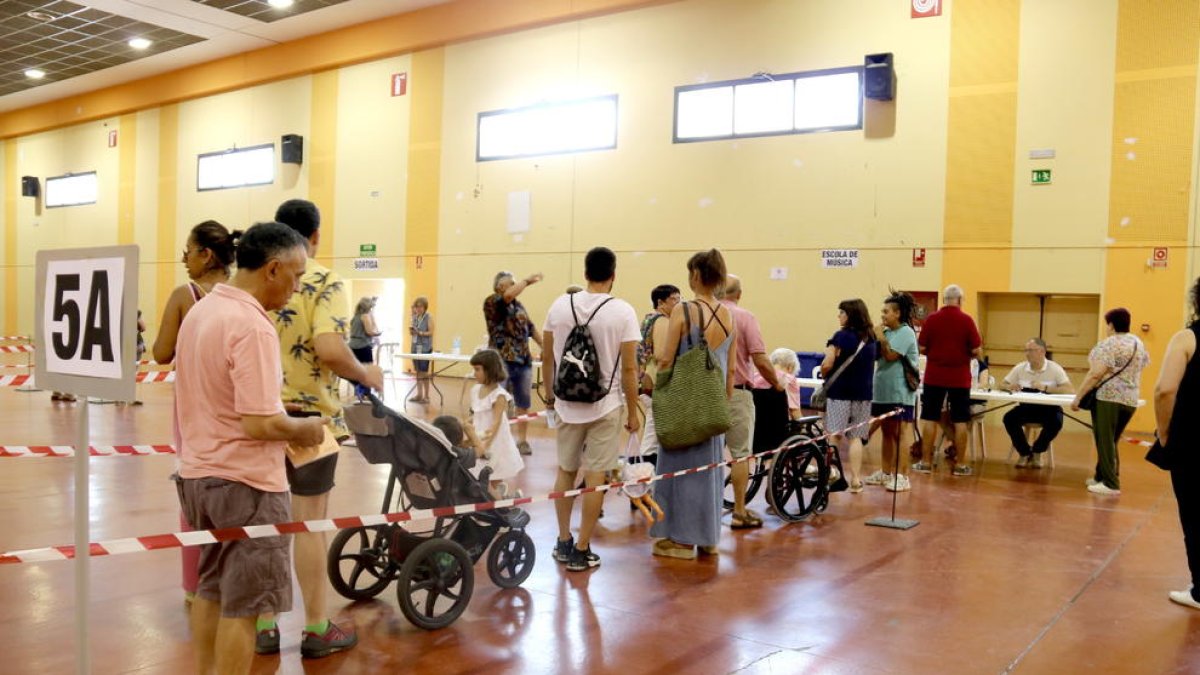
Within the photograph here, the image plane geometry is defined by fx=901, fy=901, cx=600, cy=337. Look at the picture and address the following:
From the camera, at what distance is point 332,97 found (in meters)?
17.7

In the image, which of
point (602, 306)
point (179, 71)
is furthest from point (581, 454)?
point (179, 71)

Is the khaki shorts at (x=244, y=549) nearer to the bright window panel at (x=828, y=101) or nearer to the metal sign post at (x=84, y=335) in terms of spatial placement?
the metal sign post at (x=84, y=335)

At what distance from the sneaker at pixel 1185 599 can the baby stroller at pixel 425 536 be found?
3.20 metres

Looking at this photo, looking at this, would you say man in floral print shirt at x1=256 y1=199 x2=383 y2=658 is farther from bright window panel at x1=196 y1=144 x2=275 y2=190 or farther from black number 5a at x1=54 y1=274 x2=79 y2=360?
bright window panel at x1=196 y1=144 x2=275 y2=190

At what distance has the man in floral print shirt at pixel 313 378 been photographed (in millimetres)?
3227

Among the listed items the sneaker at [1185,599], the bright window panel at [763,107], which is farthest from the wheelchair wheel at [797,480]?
the bright window panel at [763,107]

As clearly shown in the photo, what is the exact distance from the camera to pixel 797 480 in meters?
6.00

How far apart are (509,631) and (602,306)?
164 cm

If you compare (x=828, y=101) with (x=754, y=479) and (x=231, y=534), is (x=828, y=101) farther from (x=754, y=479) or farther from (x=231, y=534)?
(x=231, y=534)

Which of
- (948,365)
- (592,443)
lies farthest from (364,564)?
(948,365)

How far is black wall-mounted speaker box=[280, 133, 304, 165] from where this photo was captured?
1811cm

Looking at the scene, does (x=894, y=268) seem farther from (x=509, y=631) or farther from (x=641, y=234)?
(x=509, y=631)

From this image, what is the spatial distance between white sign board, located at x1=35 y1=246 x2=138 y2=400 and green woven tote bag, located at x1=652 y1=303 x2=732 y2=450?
2832mm

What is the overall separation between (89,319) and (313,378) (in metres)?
0.84
